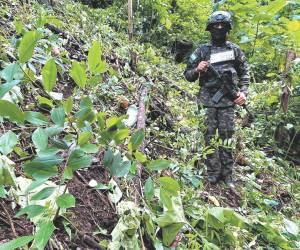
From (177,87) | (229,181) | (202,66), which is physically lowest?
(229,181)

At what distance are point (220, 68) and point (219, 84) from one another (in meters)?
0.19

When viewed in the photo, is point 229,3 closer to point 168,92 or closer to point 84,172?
point 168,92

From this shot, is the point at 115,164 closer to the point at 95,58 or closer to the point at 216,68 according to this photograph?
the point at 95,58

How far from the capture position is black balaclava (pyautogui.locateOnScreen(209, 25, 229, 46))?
14.5 feet

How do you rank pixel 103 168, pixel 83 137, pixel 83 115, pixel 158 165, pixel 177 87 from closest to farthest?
pixel 83 137
pixel 83 115
pixel 158 165
pixel 103 168
pixel 177 87

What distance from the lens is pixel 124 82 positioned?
15.5 feet

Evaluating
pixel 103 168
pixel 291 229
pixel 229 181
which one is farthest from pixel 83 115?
pixel 229 181

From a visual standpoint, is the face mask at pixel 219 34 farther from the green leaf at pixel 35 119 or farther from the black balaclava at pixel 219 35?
the green leaf at pixel 35 119

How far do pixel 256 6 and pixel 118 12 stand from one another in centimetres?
392

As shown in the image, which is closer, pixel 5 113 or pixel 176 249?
pixel 5 113

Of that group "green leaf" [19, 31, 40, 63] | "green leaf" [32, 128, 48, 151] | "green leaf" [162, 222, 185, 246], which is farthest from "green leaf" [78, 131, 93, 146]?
"green leaf" [162, 222, 185, 246]

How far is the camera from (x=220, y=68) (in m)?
4.46

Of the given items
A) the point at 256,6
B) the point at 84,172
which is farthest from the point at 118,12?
the point at 84,172

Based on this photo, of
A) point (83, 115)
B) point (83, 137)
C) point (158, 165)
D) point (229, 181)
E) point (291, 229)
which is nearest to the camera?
point (83, 137)
